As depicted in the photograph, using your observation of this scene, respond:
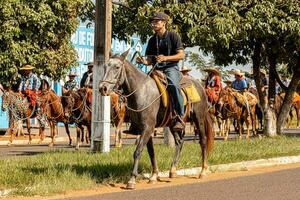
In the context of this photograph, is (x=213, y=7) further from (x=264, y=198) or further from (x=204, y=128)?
(x=264, y=198)

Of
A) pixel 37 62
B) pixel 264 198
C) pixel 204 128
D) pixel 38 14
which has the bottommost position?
pixel 264 198

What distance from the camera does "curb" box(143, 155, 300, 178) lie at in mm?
13984

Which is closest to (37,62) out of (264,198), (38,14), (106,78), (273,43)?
(38,14)

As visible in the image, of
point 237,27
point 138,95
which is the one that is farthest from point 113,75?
point 237,27

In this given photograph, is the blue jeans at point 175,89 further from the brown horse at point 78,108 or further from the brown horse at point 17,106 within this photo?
the brown horse at point 17,106

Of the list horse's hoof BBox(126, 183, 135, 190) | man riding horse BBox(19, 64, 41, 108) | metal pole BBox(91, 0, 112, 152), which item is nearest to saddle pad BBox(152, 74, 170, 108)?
horse's hoof BBox(126, 183, 135, 190)

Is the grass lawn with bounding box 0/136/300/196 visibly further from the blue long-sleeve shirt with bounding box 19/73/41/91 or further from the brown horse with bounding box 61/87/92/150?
the blue long-sleeve shirt with bounding box 19/73/41/91

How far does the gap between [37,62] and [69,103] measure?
20.4 feet

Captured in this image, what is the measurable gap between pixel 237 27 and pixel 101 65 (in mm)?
4950

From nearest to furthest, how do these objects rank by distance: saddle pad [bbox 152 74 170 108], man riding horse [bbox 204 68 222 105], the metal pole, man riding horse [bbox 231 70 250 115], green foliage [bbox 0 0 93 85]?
saddle pad [bbox 152 74 170 108]
the metal pole
man riding horse [bbox 204 68 222 105]
man riding horse [bbox 231 70 250 115]
green foliage [bbox 0 0 93 85]

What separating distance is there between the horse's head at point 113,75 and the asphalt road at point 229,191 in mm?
1703

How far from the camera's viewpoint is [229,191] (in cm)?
1140

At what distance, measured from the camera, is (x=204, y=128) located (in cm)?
1407

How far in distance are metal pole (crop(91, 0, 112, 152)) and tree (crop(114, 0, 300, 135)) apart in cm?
196
